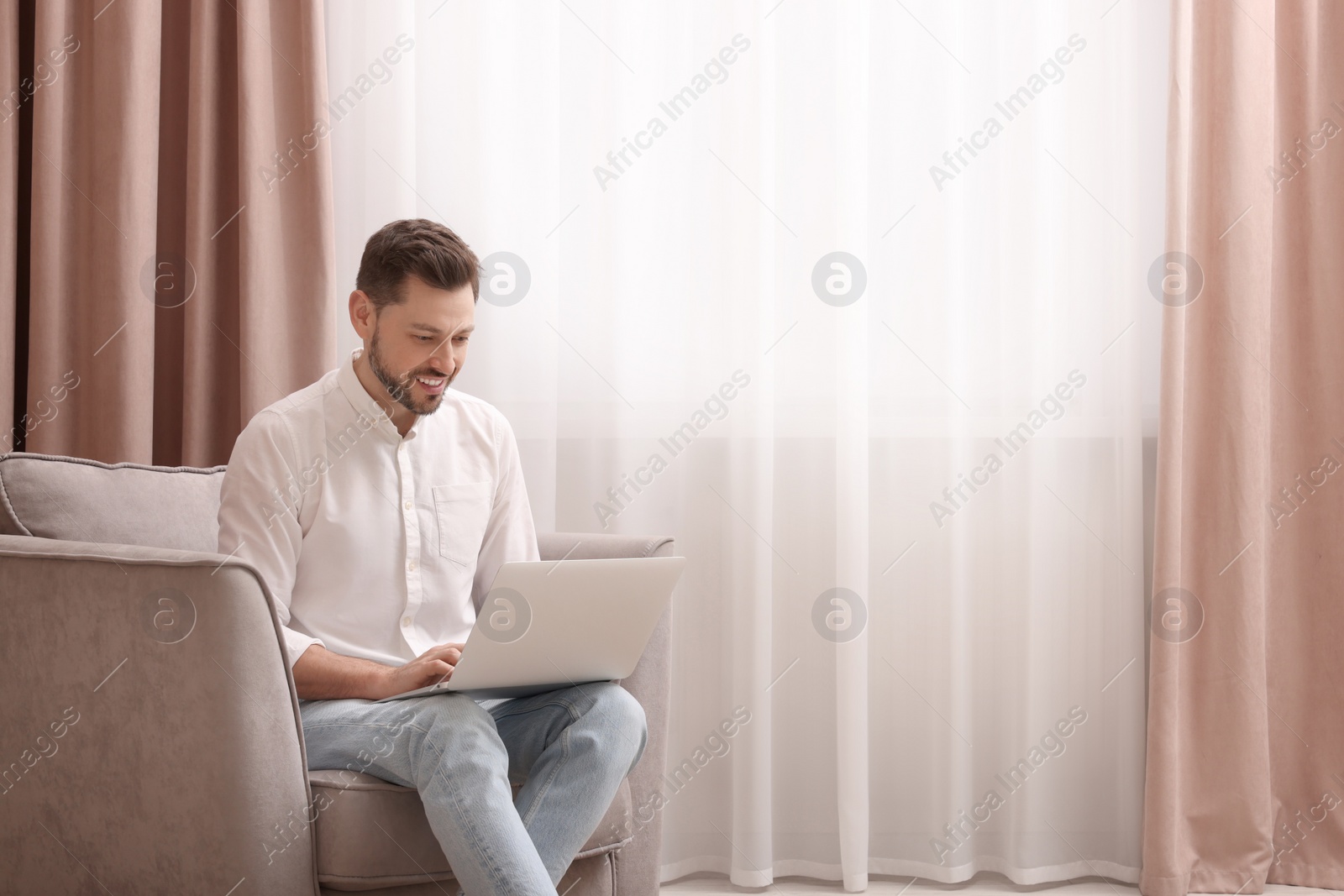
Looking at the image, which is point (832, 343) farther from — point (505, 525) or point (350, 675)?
point (350, 675)

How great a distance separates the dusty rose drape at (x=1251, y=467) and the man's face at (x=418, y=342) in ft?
4.46

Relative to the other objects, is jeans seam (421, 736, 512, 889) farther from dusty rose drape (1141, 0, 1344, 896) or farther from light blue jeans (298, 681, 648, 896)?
dusty rose drape (1141, 0, 1344, 896)

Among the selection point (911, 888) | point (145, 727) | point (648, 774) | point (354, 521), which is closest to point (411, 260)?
point (354, 521)

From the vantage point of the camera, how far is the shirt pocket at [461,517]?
150 centimetres

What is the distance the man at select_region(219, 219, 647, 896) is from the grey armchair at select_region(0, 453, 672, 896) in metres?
0.09

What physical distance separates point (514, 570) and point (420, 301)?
1.69 feet

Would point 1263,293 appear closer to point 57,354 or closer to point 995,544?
point 995,544

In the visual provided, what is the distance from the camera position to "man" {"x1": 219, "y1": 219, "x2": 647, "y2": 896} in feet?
→ 3.97

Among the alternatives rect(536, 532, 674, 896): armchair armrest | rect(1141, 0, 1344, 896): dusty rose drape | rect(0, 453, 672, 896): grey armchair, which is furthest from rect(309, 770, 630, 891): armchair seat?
rect(1141, 0, 1344, 896): dusty rose drape

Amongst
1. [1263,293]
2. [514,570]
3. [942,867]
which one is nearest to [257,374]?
[514,570]

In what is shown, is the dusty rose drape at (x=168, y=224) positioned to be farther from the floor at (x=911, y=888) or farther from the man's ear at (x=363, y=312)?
the floor at (x=911, y=888)

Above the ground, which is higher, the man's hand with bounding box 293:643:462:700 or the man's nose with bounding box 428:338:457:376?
the man's nose with bounding box 428:338:457:376

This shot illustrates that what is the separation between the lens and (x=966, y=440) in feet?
6.75

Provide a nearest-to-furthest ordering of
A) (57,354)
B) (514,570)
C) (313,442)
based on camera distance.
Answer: (514,570)
(313,442)
(57,354)
